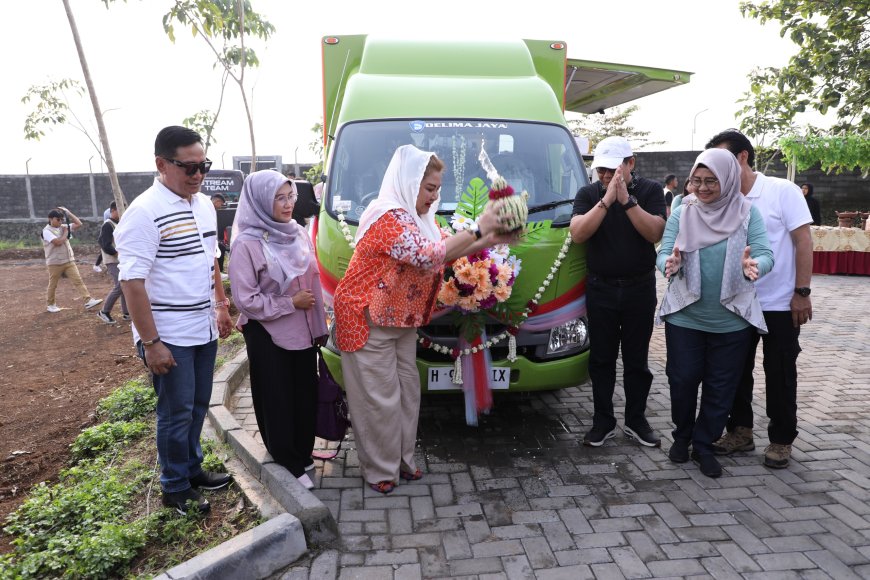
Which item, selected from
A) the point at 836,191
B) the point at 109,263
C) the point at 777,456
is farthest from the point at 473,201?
the point at 836,191

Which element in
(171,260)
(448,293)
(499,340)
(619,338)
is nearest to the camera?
(171,260)

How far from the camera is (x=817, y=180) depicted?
20500 millimetres

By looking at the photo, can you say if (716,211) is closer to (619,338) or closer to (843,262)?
(619,338)

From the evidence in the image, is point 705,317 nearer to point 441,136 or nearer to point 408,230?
point 408,230

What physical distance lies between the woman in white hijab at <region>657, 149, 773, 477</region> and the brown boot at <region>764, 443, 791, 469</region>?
40cm

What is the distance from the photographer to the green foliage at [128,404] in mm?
5242

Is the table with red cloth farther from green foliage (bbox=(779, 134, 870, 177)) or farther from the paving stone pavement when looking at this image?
the paving stone pavement

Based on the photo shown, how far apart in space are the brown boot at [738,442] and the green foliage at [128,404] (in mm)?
4484

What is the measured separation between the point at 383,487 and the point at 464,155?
2.53m

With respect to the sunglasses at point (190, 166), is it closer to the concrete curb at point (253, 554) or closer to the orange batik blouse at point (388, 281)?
the orange batik blouse at point (388, 281)

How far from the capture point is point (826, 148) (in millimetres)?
15031

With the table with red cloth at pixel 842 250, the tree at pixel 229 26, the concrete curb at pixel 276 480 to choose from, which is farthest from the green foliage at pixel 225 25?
the table with red cloth at pixel 842 250

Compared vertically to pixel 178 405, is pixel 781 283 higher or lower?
higher

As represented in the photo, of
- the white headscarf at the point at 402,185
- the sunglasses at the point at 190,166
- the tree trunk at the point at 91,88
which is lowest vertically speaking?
the white headscarf at the point at 402,185
